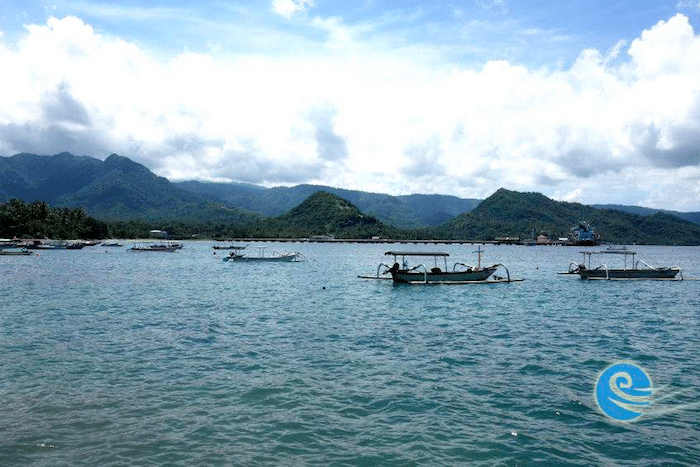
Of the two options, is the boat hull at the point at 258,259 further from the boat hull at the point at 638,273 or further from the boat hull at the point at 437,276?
the boat hull at the point at 638,273

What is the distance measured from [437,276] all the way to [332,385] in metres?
50.0

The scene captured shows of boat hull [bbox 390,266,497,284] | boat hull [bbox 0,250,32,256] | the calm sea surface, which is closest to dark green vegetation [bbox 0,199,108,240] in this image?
boat hull [bbox 0,250,32,256]

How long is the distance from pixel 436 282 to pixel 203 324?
40.3 metres

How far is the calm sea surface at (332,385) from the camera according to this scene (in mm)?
15695

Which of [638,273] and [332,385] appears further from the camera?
[638,273]

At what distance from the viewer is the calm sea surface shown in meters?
15.7

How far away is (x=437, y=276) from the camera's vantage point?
7044cm

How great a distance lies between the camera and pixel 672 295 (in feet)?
206

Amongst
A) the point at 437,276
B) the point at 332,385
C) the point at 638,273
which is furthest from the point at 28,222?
the point at 332,385

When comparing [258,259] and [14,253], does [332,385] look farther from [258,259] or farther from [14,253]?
[14,253]

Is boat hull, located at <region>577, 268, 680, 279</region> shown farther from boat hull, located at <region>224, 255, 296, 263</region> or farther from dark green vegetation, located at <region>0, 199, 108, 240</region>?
dark green vegetation, located at <region>0, 199, 108, 240</region>

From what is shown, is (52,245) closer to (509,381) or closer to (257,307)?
(257,307)

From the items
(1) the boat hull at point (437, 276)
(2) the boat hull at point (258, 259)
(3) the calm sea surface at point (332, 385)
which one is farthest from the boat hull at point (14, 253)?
(1) the boat hull at point (437, 276)

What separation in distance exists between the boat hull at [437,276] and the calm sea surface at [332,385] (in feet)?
71.3
